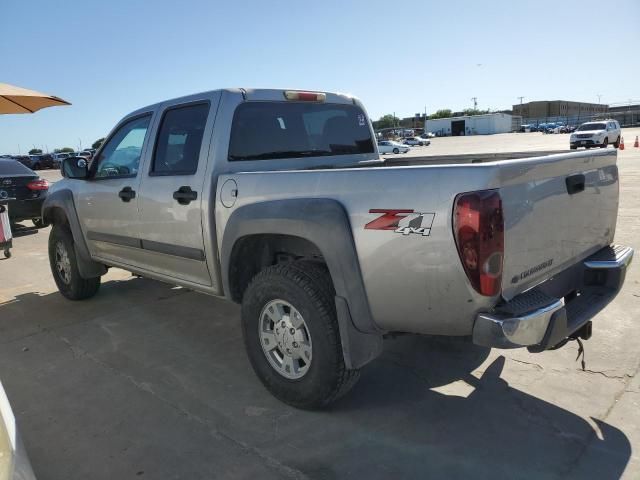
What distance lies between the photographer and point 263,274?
3.12m

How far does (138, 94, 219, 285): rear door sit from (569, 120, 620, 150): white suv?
90.9 feet

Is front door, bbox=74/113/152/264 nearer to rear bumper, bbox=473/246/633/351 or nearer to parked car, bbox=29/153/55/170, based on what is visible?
rear bumper, bbox=473/246/633/351

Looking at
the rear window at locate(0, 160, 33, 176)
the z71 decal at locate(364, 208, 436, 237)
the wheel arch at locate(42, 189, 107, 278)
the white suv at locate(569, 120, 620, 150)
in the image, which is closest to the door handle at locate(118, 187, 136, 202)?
the wheel arch at locate(42, 189, 107, 278)

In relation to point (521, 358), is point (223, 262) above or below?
above

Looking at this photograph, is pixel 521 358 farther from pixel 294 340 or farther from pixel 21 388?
pixel 21 388

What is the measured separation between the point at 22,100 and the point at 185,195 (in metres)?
4.62

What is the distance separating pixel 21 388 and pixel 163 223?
1528 millimetres

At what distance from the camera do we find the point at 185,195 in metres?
3.64

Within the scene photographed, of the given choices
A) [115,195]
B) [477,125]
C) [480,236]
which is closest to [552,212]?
[480,236]

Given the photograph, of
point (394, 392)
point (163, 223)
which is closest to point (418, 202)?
point (394, 392)

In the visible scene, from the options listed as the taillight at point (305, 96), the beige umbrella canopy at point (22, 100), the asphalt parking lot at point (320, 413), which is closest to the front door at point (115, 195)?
the asphalt parking lot at point (320, 413)

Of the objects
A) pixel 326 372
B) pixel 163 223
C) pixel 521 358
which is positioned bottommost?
pixel 521 358

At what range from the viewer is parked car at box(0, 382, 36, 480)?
1.51 metres

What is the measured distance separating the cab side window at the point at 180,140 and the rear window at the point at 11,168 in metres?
7.74
